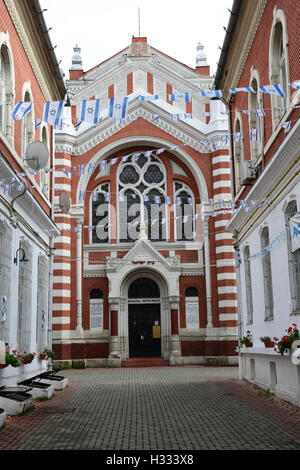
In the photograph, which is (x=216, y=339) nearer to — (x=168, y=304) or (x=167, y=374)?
(x=168, y=304)

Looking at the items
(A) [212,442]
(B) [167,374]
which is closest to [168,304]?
(B) [167,374]

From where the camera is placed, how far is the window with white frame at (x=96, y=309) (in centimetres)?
2711

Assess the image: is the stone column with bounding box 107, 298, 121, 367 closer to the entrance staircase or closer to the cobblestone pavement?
the entrance staircase

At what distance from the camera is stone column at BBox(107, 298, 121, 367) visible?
26078 millimetres

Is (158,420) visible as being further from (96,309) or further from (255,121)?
(96,309)

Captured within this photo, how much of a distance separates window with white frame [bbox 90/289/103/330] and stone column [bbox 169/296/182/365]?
364 centimetres

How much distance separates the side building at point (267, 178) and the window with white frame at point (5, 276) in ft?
22.0

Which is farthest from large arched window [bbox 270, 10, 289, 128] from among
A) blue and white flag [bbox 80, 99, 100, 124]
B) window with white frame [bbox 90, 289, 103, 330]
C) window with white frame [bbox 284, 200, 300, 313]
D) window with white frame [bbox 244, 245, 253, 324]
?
window with white frame [bbox 90, 289, 103, 330]

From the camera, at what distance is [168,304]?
27047 mm

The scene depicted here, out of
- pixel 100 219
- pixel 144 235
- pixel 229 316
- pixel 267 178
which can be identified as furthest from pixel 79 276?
pixel 267 178

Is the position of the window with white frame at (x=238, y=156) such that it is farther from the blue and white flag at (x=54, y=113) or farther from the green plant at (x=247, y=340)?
the blue and white flag at (x=54, y=113)

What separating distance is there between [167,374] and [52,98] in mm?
11799

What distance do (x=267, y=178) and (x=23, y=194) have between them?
6409 mm

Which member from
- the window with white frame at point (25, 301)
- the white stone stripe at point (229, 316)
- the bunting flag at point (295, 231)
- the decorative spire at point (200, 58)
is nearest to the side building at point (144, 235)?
the white stone stripe at point (229, 316)
